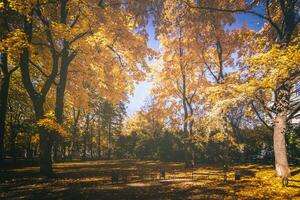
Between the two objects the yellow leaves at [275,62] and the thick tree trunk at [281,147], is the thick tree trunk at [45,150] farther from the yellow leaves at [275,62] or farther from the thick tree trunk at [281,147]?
the thick tree trunk at [281,147]

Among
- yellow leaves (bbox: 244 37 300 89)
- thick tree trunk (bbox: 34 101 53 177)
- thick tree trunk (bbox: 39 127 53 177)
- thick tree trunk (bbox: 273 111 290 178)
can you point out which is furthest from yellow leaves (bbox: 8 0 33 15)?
thick tree trunk (bbox: 273 111 290 178)

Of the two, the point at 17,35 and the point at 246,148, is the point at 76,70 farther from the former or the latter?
the point at 246,148

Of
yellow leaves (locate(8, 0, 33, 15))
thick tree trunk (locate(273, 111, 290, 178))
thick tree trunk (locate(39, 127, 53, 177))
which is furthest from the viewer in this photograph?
thick tree trunk (locate(39, 127, 53, 177))

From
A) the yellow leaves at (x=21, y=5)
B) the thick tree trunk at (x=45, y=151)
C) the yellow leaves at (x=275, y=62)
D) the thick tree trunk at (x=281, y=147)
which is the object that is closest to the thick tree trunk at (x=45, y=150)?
the thick tree trunk at (x=45, y=151)

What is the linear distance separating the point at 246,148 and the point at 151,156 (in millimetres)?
18374

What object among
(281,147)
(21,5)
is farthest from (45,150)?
(281,147)

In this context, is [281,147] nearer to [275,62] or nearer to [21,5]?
[275,62]

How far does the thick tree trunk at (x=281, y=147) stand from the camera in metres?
13.0

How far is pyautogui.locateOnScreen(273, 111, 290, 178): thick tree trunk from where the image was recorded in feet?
42.6

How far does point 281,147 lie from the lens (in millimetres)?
13250

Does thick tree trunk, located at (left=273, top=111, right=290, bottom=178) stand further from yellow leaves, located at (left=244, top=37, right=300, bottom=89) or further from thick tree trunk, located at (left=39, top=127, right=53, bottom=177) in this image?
thick tree trunk, located at (left=39, top=127, right=53, bottom=177)

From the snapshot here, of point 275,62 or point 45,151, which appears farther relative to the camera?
point 45,151

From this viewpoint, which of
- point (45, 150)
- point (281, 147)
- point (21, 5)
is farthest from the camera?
point (45, 150)

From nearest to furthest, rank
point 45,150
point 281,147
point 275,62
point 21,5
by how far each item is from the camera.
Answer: point 275,62, point 21,5, point 281,147, point 45,150
